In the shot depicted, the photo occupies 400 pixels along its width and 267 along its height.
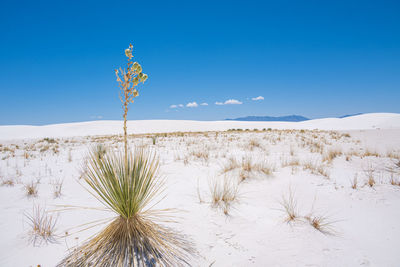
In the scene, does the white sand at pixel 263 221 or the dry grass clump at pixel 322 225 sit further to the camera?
the dry grass clump at pixel 322 225

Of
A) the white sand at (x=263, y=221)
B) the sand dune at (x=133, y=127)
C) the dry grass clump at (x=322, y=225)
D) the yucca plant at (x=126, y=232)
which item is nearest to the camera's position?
the yucca plant at (x=126, y=232)

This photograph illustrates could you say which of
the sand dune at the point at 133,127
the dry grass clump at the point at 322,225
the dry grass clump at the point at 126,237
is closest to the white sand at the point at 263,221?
the dry grass clump at the point at 322,225

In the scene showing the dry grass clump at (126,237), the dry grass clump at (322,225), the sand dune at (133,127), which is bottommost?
the dry grass clump at (322,225)

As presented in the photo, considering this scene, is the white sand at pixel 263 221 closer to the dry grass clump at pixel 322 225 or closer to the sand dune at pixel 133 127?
the dry grass clump at pixel 322 225

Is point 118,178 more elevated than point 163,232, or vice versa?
point 118,178

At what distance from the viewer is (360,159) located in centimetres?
593

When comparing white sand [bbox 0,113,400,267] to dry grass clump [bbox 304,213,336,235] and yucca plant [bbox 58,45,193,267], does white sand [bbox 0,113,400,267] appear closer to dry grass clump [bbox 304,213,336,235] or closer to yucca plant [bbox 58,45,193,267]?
dry grass clump [bbox 304,213,336,235]

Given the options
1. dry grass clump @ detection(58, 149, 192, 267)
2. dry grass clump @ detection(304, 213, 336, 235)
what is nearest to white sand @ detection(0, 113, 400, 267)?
dry grass clump @ detection(304, 213, 336, 235)

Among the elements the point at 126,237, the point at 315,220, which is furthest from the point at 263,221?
the point at 126,237

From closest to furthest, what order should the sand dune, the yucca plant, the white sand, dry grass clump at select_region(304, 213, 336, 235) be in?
1. the yucca plant
2. the white sand
3. dry grass clump at select_region(304, 213, 336, 235)
4. the sand dune

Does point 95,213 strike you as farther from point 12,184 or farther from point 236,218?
point 12,184

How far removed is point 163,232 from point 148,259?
464 millimetres

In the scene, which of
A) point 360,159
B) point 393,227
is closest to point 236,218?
point 393,227

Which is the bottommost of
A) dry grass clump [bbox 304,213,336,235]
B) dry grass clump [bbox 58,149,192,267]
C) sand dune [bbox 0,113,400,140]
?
dry grass clump [bbox 304,213,336,235]
